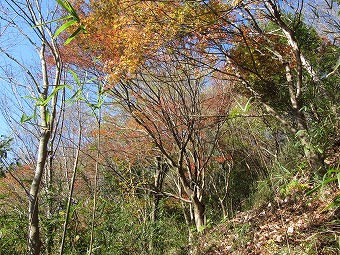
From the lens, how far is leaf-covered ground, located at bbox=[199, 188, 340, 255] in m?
3.09

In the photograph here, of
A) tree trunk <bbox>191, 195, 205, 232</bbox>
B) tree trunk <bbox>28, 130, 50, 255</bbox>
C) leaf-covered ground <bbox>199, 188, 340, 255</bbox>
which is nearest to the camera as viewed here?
tree trunk <bbox>28, 130, 50, 255</bbox>

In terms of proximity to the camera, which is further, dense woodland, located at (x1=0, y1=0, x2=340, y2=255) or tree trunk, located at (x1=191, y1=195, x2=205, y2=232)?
tree trunk, located at (x1=191, y1=195, x2=205, y2=232)

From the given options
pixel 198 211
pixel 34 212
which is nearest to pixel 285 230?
pixel 34 212

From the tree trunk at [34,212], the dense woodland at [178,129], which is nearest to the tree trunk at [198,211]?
the dense woodland at [178,129]

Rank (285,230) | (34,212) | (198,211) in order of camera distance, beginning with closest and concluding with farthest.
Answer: (34,212)
(285,230)
(198,211)

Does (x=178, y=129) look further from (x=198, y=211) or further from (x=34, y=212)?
(x=34, y=212)

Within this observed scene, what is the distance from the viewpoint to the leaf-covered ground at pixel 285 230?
122 inches

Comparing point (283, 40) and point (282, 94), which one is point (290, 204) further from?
point (283, 40)

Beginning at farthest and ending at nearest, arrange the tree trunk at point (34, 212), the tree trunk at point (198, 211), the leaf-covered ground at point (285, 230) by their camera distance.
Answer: the tree trunk at point (198, 211) → the leaf-covered ground at point (285, 230) → the tree trunk at point (34, 212)

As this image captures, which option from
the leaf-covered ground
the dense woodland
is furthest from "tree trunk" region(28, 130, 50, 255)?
the leaf-covered ground

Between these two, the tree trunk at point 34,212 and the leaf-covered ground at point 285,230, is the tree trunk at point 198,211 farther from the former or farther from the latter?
the tree trunk at point 34,212

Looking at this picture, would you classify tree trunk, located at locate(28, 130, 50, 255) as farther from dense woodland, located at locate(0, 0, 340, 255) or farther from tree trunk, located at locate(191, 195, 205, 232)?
tree trunk, located at locate(191, 195, 205, 232)

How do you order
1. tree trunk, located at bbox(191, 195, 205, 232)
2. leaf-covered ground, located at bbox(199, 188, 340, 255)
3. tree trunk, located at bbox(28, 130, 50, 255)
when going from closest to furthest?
tree trunk, located at bbox(28, 130, 50, 255)
leaf-covered ground, located at bbox(199, 188, 340, 255)
tree trunk, located at bbox(191, 195, 205, 232)

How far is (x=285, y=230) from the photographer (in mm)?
3670
